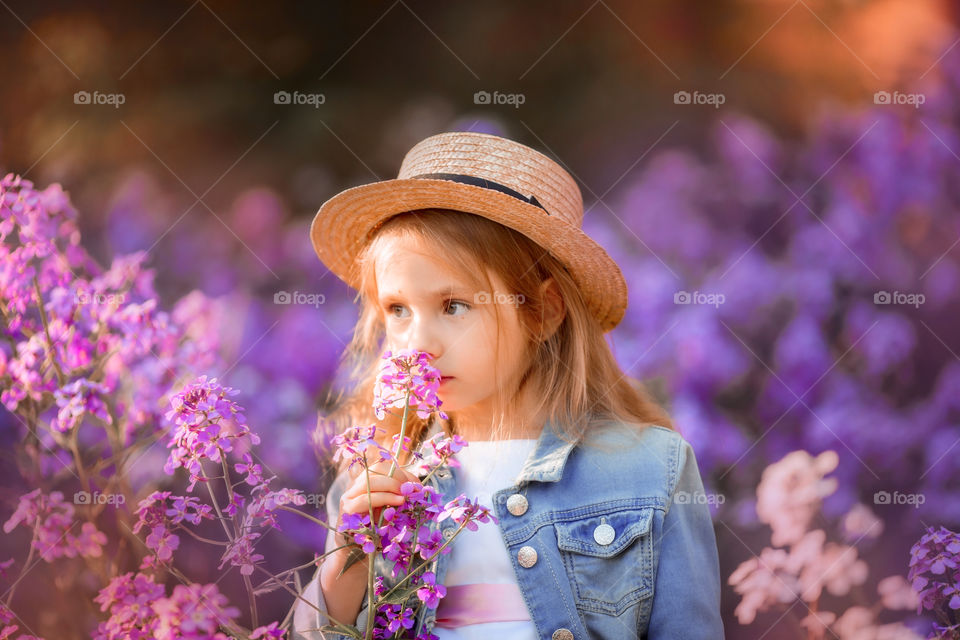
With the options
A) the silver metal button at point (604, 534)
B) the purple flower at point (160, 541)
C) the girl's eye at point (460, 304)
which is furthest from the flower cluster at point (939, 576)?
the purple flower at point (160, 541)

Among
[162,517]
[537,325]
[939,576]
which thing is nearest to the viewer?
[162,517]

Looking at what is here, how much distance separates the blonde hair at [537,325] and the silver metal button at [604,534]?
190 mm

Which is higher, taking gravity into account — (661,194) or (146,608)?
(661,194)

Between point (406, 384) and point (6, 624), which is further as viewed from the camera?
point (6, 624)

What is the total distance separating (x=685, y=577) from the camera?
1711 millimetres

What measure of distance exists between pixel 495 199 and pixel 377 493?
66 cm

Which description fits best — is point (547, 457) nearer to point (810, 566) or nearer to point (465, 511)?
point (465, 511)

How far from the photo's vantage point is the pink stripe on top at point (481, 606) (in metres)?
1.71

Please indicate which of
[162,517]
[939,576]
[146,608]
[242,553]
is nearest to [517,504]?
[242,553]

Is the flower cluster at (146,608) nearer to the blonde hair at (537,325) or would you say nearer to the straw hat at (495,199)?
the blonde hair at (537,325)

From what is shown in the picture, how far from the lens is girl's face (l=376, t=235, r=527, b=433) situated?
174 centimetres

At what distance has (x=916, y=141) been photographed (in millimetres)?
2469

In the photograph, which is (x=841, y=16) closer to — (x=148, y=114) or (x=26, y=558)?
(x=148, y=114)

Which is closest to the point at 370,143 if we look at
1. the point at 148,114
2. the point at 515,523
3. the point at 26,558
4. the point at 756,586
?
the point at 148,114
